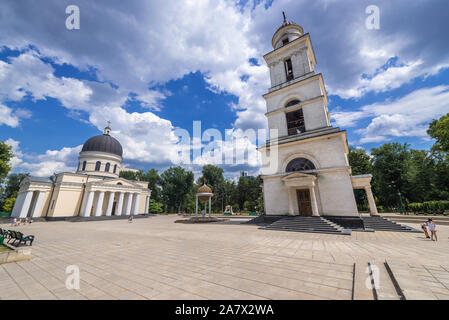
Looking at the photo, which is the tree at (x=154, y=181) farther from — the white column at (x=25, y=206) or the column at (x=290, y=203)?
the column at (x=290, y=203)

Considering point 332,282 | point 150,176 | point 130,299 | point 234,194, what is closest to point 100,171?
point 150,176

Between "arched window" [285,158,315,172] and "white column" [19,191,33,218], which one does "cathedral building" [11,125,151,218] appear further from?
"arched window" [285,158,315,172]

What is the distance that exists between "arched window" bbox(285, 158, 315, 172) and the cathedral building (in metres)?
32.7

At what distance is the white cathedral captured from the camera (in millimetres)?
14000

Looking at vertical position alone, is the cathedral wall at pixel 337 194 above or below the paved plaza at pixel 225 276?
above

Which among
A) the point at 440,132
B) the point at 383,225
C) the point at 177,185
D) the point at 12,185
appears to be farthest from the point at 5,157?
the point at 440,132

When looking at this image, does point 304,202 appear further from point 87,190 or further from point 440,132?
point 87,190

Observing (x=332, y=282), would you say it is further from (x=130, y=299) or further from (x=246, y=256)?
(x=130, y=299)

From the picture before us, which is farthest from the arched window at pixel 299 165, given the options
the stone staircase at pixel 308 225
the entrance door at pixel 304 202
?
the stone staircase at pixel 308 225

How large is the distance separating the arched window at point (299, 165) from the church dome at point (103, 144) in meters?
39.1

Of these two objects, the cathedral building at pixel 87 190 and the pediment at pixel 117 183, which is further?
the pediment at pixel 117 183

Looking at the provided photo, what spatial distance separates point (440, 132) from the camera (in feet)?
74.4

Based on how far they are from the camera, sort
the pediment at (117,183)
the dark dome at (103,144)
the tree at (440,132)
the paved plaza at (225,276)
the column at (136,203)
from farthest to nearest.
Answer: the dark dome at (103,144) → the column at (136,203) → the pediment at (117,183) → the tree at (440,132) → the paved plaza at (225,276)

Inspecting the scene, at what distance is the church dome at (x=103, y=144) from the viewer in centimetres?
3631
